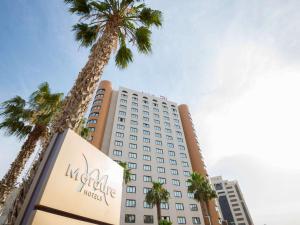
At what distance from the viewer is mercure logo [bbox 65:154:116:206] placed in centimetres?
258

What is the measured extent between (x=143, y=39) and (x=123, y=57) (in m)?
1.17

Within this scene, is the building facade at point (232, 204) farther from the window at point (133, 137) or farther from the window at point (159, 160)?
the window at point (133, 137)

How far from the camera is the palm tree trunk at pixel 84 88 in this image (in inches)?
138

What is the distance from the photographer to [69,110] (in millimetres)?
3676

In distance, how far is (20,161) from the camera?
8.70 meters

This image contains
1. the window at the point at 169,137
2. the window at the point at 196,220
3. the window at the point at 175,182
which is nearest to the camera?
the window at the point at 196,220

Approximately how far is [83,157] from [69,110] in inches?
51.7

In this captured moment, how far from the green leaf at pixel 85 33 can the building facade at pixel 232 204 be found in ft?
436

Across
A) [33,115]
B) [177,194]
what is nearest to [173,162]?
[177,194]

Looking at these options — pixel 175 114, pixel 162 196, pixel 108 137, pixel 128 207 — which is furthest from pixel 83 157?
pixel 175 114

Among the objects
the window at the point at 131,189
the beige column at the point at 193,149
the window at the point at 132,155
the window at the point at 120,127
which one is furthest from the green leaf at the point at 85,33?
the beige column at the point at 193,149

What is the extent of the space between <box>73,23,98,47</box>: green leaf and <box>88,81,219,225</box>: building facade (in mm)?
32966

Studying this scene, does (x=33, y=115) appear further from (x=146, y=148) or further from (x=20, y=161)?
(x=146, y=148)

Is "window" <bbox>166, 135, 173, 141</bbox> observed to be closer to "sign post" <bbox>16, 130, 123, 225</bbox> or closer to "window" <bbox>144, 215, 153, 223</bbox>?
"window" <bbox>144, 215, 153, 223</bbox>
